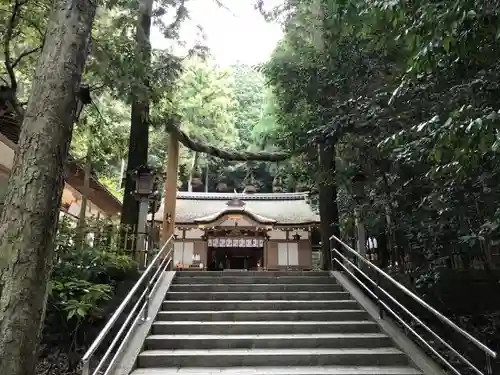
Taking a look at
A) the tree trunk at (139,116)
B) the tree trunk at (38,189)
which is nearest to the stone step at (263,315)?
the tree trunk at (139,116)

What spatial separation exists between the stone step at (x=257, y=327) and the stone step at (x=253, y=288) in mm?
1422

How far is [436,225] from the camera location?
19.7 ft

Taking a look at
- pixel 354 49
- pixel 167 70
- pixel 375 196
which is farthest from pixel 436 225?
pixel 167 70

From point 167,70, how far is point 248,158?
3810 mm

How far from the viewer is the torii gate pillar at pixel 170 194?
30.1 ft

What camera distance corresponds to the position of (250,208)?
1997 centimetres

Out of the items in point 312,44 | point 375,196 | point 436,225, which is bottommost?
point 436,225

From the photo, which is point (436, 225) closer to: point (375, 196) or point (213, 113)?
point (375, 196)

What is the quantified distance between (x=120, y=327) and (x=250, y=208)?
47.0 ft

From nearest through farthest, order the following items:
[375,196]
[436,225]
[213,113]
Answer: [436,225] < [375,196] < [213,113]

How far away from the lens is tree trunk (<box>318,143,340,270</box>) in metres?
8.50

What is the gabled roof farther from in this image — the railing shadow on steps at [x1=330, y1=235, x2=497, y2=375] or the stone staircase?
the stone staircase

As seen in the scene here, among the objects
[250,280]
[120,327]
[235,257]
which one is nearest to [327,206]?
[250,280]

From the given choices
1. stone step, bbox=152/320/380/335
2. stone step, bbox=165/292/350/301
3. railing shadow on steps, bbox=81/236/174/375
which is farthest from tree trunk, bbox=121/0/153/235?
stone step, bbox=152/320/380/335
